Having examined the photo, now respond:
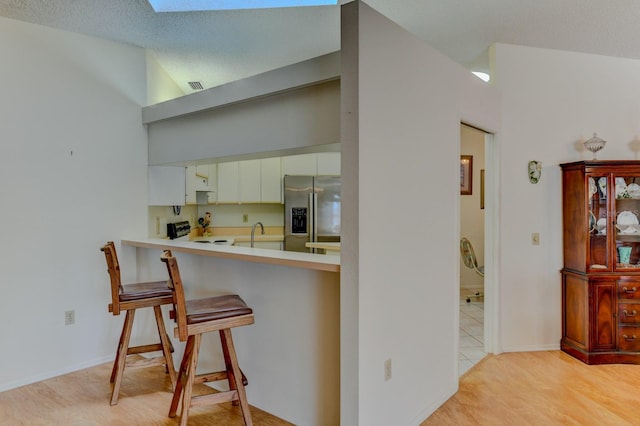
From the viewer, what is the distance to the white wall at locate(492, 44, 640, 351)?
3.26m

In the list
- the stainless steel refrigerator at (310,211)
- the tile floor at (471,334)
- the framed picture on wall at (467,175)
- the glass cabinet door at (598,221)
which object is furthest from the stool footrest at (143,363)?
the framed picture on wall at (467,175)

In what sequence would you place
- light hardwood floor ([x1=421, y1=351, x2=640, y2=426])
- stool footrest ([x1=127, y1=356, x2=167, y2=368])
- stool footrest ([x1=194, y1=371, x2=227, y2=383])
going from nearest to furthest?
stool footrest ([x1=194, y1=371, x2=227, y2=383]) < light hardwood floor ([x1=421, y1=351, x2=640, y2=426]) < stool footrest ([x1=127, y1=356, x2=167, y2=368])

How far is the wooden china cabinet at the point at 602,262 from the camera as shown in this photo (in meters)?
2.99

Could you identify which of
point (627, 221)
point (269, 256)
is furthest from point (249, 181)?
point (627, 221)

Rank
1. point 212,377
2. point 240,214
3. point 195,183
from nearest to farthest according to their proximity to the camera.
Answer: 1. point 212,377
2. point 195,183
3. point 240,214

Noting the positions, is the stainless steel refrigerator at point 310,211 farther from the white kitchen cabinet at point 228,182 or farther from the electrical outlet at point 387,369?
the electrical outlet at point 387,369

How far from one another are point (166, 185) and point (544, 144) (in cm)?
A: 348

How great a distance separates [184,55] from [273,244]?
2.62m

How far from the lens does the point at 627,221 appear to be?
10.4 feet

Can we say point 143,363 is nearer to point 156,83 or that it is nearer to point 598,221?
point 156,83

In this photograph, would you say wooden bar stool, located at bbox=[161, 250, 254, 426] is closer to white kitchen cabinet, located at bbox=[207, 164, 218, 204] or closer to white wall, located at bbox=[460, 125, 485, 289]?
white kitchen cabinet, located at bbox=[207, 164, 218, 204]

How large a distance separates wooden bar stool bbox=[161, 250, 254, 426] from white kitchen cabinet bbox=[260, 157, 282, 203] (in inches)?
120

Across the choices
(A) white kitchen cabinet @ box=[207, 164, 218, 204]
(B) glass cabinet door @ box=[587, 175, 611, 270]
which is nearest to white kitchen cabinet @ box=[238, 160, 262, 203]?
(A) white kitchen cabinet @ box=[207, 164, 218, 204]

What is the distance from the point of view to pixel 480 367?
2.96 metres
